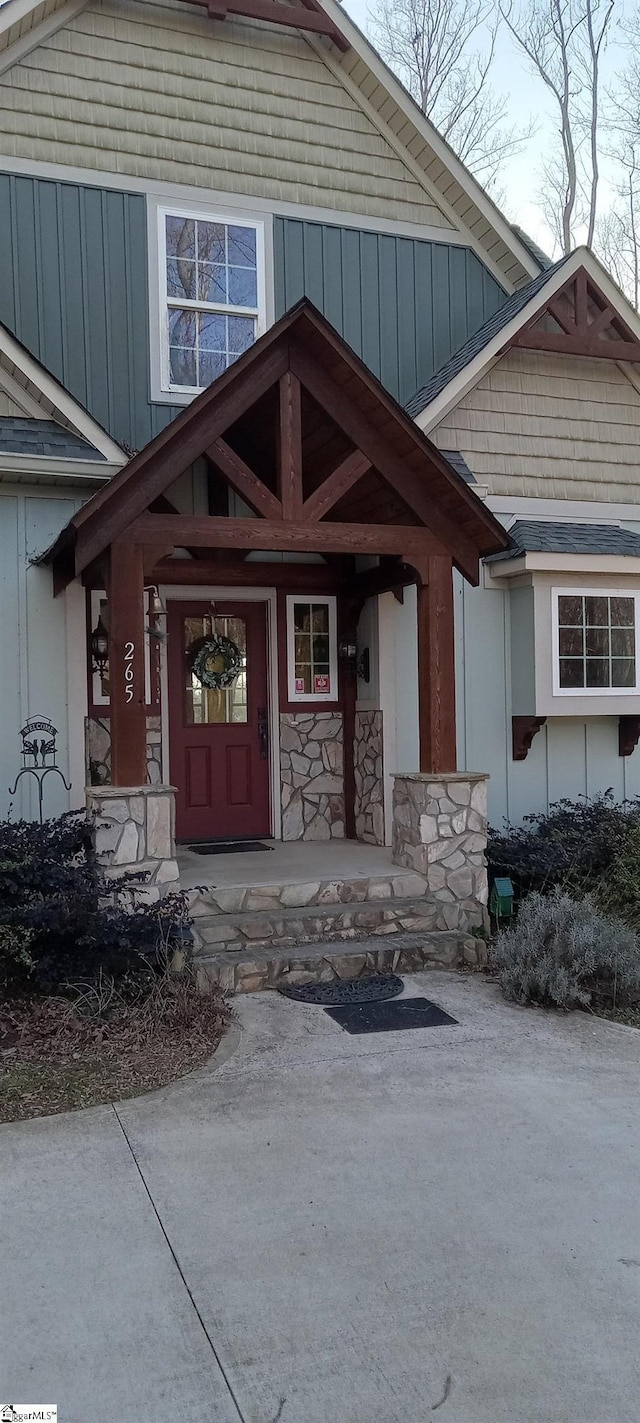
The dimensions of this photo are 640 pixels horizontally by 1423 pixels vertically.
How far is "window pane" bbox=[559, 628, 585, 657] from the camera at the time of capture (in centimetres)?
811

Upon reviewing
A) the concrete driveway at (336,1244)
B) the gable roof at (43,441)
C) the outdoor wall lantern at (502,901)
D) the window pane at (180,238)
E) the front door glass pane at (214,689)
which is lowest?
the concrete driveway at (336,1244)

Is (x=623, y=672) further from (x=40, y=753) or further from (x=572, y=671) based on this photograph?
(x=40, y=753)

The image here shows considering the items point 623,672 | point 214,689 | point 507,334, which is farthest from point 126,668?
point 507,334

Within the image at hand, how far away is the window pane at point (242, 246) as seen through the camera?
8.14 meters

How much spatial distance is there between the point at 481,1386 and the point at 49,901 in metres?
3.27

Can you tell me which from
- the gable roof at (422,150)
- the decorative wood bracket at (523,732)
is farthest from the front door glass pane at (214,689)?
the gable roof at (422,150)

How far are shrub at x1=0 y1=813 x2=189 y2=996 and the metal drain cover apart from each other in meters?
0.73

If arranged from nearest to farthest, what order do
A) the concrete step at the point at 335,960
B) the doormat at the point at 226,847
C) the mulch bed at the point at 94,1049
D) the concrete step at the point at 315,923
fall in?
the mulch bed at the point at 94,1049 → the concrete step at the point at 335,960 → the concrete step at the point at 315,923 → the doormat at the point at 226,847

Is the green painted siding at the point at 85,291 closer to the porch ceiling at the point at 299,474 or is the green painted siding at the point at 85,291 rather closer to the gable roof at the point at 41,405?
the gable roof at the point at 41,405

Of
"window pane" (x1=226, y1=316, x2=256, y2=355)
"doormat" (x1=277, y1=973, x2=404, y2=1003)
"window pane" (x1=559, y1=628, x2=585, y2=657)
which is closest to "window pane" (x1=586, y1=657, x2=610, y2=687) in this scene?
"window pane" (x1=559, y1=628, x2=585, y2=657)

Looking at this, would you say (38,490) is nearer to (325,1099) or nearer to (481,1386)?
(325,1099)

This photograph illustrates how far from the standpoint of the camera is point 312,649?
8438mm

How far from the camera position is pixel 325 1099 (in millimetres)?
4238

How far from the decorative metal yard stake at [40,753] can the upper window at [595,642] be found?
3970mm
